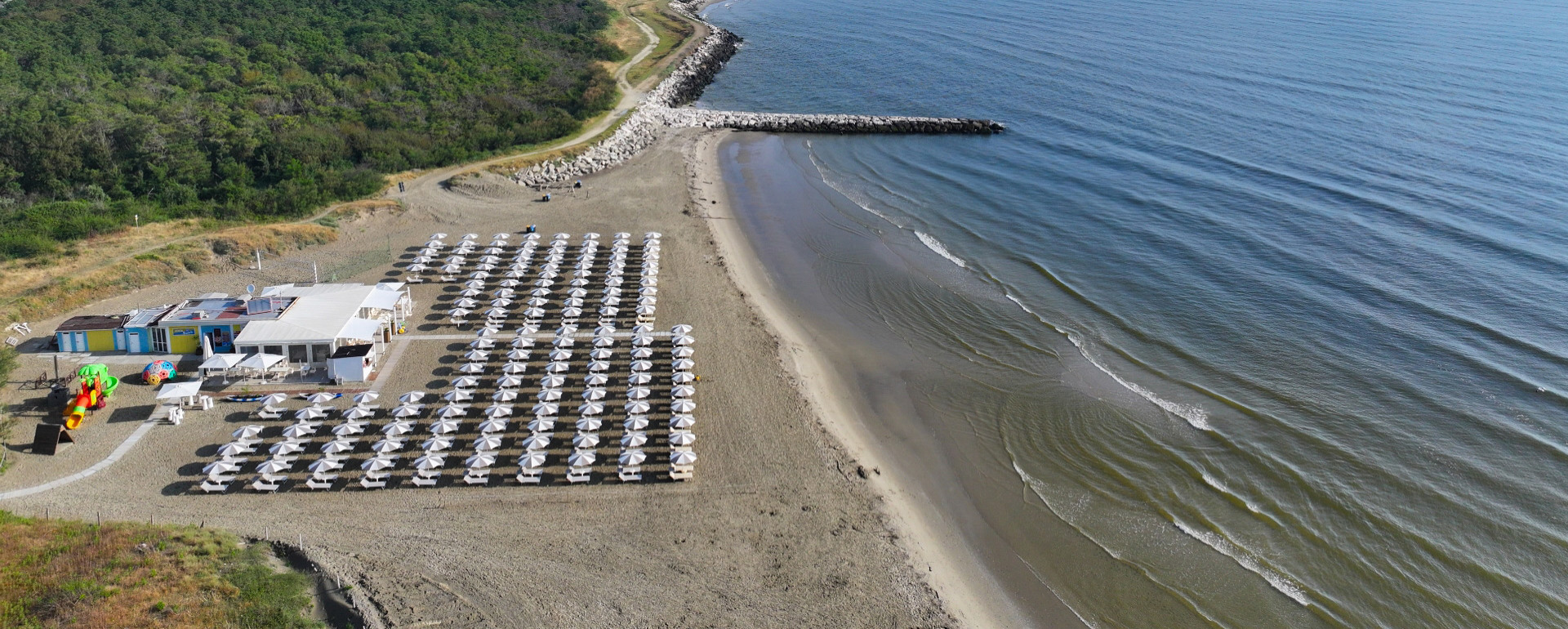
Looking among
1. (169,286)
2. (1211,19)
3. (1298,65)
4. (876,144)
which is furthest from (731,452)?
(1211,19)

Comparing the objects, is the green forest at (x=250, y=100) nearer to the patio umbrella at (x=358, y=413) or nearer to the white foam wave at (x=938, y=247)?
the patio umbrella at (x=358, y=413)

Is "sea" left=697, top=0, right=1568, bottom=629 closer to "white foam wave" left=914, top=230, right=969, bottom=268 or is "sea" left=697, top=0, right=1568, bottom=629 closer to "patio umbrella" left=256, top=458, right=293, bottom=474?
"white foam wave" left=914, top=230, right=969, bottom=268

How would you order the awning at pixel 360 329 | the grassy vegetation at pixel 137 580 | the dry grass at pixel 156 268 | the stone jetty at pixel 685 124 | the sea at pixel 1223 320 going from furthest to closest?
the stone jetty at pixel 685 124
the dry grass at pixel 156 268
the awning at pixel 360 329
the sea at pixel 1223 320
the grassy vegetation at pixel 137 580

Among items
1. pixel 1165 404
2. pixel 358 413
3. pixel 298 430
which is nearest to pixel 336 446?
pixel 298 430

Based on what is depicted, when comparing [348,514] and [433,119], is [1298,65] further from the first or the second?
[348,514]

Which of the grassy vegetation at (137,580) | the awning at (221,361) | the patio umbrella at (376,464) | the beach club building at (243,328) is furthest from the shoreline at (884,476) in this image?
the awning at (221,361)

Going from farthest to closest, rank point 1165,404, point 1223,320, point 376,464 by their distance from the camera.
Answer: point 1223,320 → point 1165,404 → point 376,464

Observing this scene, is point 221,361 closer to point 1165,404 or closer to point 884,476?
point 884,476
